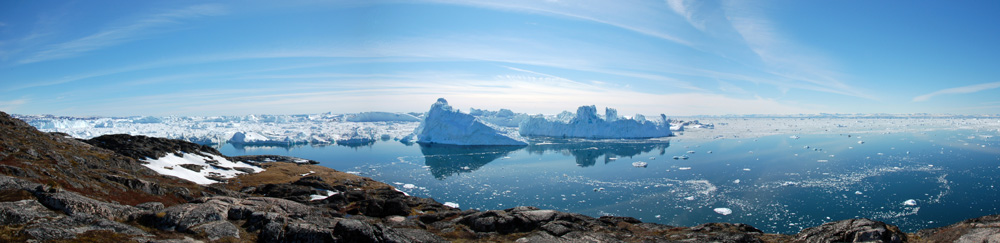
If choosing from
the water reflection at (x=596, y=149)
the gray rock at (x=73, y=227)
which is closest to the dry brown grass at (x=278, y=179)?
the gray rock at (x=73, y=227)

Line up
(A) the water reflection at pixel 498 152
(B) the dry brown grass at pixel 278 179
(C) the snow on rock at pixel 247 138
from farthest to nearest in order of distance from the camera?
(C) the snow on rock at pixel 247 138 → (A) the water reflection at pixel 498 152 → (B) the dry brown grass at pixel 278 179

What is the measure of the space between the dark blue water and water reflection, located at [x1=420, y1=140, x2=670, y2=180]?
0.25 m

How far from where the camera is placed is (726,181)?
31.1m

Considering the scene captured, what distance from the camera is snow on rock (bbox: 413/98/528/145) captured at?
63.9 m

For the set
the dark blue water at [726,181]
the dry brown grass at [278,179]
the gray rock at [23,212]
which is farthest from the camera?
the dry brown grass at [278,179]

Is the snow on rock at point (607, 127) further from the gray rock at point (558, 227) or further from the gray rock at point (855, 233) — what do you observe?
the gray rock at point (855, 233)

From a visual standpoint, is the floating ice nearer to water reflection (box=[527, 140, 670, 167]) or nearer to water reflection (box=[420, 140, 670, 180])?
water reflection (box=[420, 140, 670, 180])

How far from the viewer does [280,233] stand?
6492 millimetres

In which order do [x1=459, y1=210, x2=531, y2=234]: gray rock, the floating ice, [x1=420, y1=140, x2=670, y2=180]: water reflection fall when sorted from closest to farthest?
[x1=459, y1=210, x2=531, y2=234]: gray rock → the floating ice → [x1=420, y1=140, x2=670, y2=180]: water reflection

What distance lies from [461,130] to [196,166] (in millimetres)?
41615

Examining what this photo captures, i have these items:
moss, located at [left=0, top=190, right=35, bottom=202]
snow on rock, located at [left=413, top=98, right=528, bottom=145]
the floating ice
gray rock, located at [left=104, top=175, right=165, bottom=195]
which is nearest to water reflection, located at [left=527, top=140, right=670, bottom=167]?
snow on rock, located at [left=413, top=98, right=528, bottom=145]

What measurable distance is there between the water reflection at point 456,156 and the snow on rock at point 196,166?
15.1m

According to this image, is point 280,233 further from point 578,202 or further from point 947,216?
point 947,216

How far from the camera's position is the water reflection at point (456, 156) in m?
40.9
